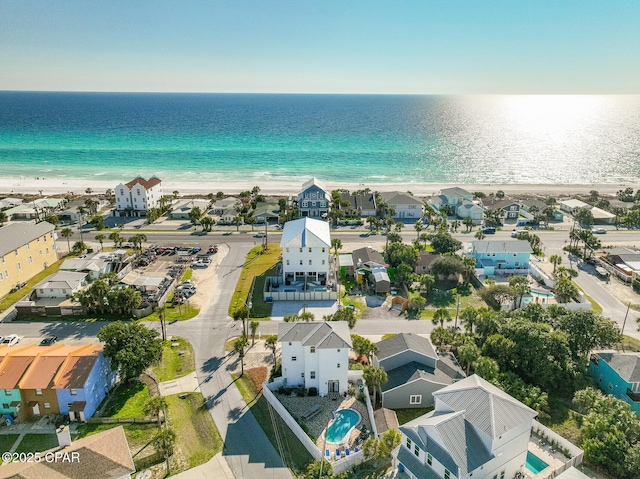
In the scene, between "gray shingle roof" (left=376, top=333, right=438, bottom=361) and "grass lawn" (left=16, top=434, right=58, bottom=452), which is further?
"gray shingle roof" (left=376, top=333, right=438, bottom=361)

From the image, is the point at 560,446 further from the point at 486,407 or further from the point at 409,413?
the point at 409,413

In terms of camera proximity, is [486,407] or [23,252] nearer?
[486,407]

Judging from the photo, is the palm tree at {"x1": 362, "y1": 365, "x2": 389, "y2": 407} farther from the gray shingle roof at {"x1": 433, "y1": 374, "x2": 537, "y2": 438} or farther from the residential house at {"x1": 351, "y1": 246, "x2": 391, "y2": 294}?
the residential house at {"x1": 351, "y1": 246, "x2": 391, "y2": 294}

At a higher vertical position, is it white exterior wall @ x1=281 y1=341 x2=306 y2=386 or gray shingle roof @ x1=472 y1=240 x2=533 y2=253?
gray shingle roof @ x1=472 y1=240 x2=533 y2=253

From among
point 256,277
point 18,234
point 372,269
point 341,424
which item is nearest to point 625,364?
point 341,424

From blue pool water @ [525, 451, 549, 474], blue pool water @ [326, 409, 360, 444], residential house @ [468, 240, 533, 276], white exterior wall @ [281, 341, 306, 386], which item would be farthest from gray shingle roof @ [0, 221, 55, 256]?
residential house @ [468, 240, 533, 276]

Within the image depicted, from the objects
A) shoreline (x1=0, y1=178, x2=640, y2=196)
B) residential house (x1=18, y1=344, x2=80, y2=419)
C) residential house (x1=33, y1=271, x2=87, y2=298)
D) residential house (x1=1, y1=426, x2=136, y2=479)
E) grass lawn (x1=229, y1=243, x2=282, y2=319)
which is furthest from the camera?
shoreline (x1=0, y1=178, x2=640, y2=196)
